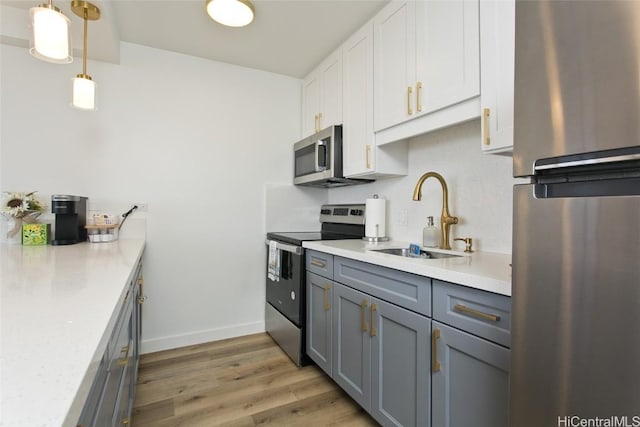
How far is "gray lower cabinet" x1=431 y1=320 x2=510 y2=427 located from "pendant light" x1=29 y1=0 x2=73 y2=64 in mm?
1890

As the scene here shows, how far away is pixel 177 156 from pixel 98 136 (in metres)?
0.55

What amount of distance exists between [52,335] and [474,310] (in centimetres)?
114

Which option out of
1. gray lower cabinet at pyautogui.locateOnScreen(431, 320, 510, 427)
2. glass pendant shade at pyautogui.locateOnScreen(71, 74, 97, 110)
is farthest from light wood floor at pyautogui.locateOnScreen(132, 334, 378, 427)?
glass pendant shade at pyautogui.locateOnScreen(71, 74, 97, 110)

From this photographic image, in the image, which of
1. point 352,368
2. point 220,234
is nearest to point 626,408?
point 352,368

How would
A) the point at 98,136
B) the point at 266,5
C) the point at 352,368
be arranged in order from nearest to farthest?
the point at 352,368, the point at 266,5, the point at 98,136

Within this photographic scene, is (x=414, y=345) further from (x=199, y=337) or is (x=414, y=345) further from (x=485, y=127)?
(x=199, y=337)

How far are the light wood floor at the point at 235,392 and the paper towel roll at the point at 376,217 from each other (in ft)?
3.41

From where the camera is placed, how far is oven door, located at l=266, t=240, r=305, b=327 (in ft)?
7.36

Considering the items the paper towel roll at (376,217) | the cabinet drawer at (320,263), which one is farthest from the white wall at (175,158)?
the paper towel roll at (376,217)

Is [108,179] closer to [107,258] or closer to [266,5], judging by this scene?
[107,258]

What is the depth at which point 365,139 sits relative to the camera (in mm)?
2145

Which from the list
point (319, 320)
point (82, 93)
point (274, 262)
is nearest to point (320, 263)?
point (319, 320)

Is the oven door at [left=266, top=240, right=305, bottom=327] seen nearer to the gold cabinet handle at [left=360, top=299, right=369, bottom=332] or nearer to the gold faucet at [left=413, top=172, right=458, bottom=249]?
the gold cabinet handle at [left=360, top=299, right=369, bottom=332]

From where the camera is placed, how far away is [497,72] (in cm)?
129
